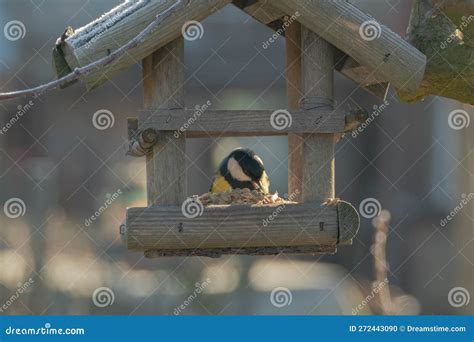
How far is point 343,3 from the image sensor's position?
3.72 meters

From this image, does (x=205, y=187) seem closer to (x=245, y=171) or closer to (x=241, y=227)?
(x=245, y=171)

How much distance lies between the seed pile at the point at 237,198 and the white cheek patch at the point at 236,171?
34cm

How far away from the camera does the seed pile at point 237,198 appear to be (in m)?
3.75

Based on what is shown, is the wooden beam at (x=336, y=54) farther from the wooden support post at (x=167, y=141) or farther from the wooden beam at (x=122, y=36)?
the wooden support post at (x=167, y=141)

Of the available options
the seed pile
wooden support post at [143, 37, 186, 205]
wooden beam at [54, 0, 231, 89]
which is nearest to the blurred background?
the seed pile

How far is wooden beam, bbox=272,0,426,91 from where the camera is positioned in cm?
368

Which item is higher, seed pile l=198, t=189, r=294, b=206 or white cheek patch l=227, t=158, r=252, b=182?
white cheek patch l=227, t=158, r=252, b=182

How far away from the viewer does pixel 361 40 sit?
3711 mm

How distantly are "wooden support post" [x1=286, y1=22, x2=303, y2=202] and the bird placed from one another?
0.15 meters

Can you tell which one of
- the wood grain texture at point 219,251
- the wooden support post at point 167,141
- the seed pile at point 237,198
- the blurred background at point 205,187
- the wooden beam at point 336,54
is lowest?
the wood grain texture at point 219,251

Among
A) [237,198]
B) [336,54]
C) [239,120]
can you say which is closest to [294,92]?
[336,54]

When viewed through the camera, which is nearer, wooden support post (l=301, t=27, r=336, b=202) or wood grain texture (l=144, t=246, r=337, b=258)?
wood grain texture (l=144, t=246, r=337, b=258)

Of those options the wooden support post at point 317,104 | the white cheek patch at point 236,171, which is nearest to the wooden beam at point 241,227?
the wooden support post at point 317,104

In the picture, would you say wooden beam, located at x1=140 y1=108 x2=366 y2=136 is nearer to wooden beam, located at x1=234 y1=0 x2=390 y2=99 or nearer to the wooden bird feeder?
the wooden bird feeder
